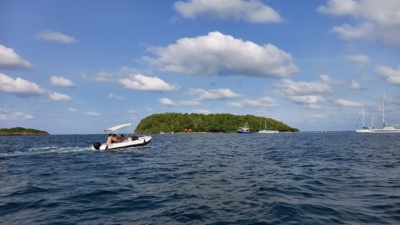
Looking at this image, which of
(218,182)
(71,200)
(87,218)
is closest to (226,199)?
(218,182)

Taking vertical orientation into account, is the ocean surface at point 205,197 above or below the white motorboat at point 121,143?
below

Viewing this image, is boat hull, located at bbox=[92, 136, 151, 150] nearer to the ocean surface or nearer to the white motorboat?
the white motorboat

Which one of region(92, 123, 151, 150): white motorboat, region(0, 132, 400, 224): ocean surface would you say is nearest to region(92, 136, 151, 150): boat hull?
region(92, 123, 151, 150): white motorboat

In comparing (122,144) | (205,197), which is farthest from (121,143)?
(205,197)

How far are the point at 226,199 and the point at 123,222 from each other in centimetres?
515

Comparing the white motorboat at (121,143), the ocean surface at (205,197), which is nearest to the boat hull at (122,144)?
the white motorboat at (121,143)

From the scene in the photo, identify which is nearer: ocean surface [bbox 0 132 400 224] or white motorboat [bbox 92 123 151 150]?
ocean surface [bbox 0 132 400 224]

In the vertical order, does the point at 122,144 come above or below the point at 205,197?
above

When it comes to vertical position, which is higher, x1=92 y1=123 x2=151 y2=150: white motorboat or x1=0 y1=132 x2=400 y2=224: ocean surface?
x1=92 y1=123 x2=151 y2=150: white motorboat

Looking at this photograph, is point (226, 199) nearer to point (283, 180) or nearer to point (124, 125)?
point (283, 180)

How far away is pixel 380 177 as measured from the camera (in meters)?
19.8

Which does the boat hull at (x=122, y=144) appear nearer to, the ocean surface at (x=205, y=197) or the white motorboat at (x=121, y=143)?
the white motorboat at (x=121, y=143)

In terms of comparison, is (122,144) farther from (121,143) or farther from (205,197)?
(205,197)

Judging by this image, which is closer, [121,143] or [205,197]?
[205,197]
